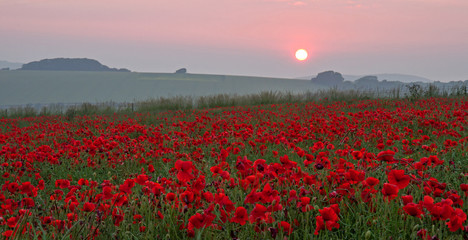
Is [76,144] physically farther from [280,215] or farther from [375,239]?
[375,239]

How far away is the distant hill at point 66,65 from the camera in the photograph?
124562mm

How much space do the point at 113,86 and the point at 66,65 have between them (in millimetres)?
90993

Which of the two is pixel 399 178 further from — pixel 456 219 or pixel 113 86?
pixel 113 86

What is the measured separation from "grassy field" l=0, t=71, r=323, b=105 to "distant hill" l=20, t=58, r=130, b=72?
245ft

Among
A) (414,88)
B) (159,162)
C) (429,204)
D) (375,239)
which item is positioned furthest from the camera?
(414,88)

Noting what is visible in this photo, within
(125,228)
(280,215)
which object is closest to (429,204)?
(280,215)

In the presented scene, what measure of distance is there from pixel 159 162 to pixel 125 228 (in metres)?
2.87

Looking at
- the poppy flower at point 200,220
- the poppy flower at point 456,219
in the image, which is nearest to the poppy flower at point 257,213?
the poppy flower at point 200,220

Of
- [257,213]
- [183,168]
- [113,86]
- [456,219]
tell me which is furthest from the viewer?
[113,86]

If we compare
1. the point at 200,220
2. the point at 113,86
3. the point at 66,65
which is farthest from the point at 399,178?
the point at 66,65

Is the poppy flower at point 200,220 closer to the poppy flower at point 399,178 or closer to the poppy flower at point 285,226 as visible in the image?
the poppy flower at point 285,226

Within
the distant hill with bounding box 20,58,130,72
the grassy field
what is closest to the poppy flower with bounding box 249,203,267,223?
the grassy field

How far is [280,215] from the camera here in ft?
6.78

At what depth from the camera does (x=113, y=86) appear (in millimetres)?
54312
